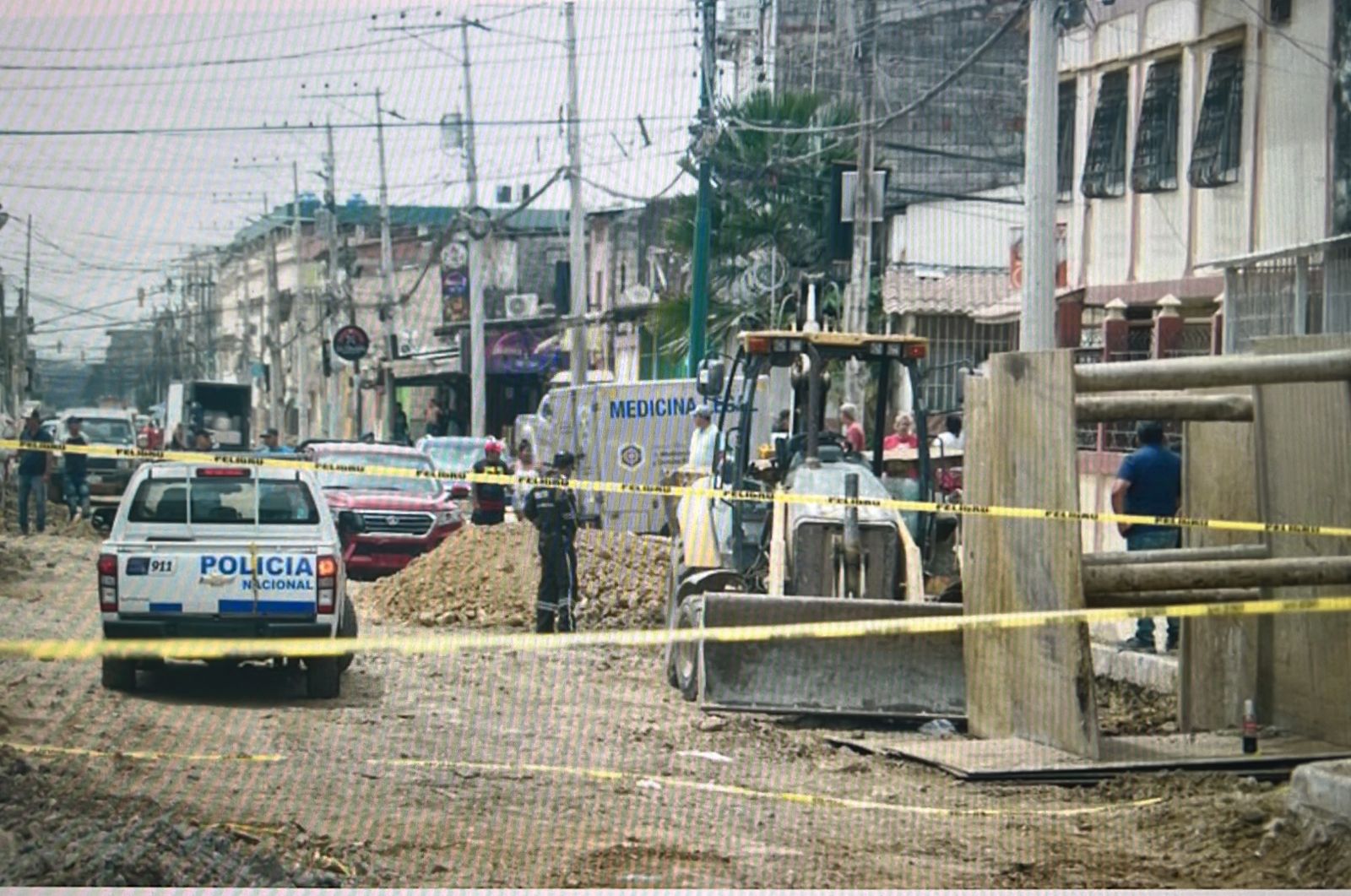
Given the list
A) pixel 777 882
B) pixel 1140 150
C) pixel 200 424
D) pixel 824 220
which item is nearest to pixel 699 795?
pixel 777 882

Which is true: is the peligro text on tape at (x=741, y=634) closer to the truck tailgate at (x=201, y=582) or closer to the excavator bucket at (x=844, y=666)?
the excavator bucket at (x=844, y=666)

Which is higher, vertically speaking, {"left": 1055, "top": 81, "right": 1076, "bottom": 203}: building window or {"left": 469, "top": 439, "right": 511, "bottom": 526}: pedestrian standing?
{"left": 1055, "top": 81, "right": 1076, "bottom": 203}: building window

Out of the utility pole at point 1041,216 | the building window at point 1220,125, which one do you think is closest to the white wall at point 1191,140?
the building window at point 1220,125

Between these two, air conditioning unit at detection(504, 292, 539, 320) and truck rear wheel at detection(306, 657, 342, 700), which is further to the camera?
air conditioning unit at detection(504, 292, 539, 320)

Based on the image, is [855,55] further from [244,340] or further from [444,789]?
[444,789]

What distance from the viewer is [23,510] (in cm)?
1570

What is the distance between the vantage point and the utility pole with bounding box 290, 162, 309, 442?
43.2 ft

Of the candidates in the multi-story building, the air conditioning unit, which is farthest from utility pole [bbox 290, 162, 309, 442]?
the air conditioning unit

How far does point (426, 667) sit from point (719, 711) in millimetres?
3860

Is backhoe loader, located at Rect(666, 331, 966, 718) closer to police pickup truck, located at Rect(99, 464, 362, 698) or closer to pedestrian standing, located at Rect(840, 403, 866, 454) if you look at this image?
police pickup truck, located at Rect(99, 464, 362, 698)

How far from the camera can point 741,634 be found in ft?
39.8

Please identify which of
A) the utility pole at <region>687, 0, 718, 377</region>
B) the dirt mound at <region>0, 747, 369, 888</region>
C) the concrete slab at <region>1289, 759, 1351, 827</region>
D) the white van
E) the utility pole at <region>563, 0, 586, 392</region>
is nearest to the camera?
the dirt mound at <region>0, 747, 369, 888</region>

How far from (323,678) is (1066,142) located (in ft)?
57.0

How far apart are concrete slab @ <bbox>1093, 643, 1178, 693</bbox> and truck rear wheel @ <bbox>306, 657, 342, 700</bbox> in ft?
16.8
